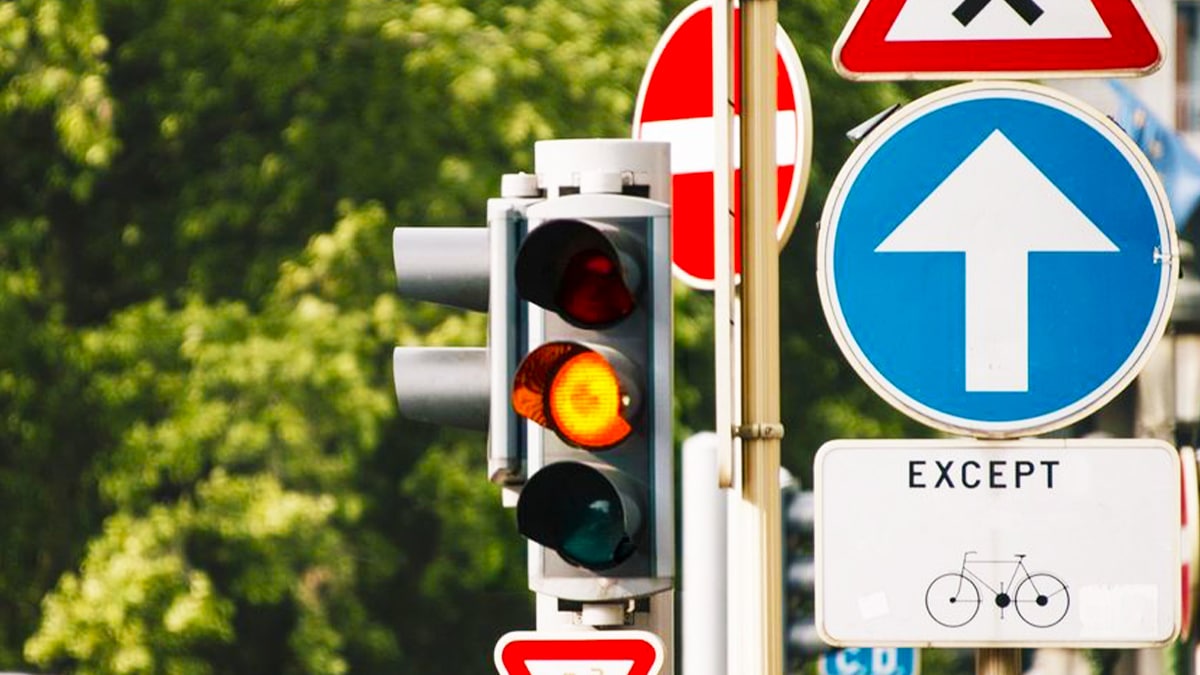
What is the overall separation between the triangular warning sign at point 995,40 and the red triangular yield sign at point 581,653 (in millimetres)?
1058

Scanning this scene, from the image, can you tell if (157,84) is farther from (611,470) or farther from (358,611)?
(611,470)

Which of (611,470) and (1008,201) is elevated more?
(1008,201)

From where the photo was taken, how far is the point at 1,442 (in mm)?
17828

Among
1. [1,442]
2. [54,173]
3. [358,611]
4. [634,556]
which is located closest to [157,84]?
[54,173]

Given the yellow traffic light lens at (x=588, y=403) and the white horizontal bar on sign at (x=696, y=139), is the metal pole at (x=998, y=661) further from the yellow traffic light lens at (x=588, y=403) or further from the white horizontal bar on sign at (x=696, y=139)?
the white horizontal bar on sign at (x=696, y=139)

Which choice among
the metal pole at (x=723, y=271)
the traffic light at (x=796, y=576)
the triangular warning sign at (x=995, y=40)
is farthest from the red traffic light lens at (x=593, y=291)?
the traffic light at (x=796, y=576)

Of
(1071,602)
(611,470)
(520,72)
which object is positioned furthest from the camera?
(520,72)

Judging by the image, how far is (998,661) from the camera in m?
3.89

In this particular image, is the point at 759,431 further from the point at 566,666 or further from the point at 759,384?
the point at 566,666

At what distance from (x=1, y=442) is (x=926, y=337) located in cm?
1444

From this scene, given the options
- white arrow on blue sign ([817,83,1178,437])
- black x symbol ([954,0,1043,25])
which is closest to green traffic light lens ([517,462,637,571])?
white arrow on blue sign ([817,83,1178,437])

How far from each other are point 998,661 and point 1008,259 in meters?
0.55

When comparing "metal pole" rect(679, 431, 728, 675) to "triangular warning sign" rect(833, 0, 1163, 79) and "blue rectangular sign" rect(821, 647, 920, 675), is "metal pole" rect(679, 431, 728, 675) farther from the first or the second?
"blue rectangular sign" rect(821, 647, 920, 675)

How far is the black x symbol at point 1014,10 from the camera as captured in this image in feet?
13.3
